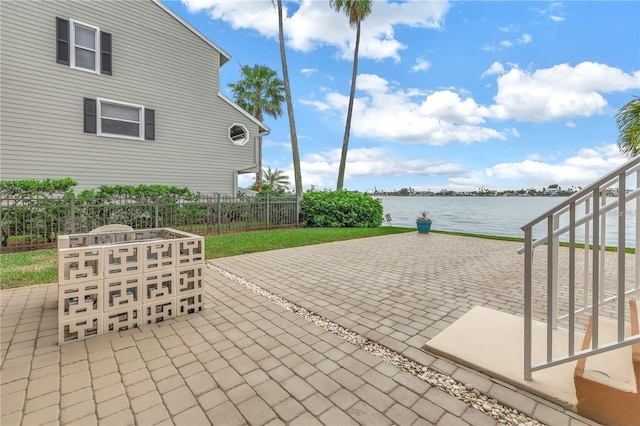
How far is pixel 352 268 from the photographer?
18.7 feet

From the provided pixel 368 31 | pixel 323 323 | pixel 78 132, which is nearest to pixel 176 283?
pixel 323 323

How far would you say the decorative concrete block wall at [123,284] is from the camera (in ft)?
8.93

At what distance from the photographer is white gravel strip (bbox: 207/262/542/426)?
6.01ft

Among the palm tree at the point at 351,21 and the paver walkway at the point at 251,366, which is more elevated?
the palm tree at the point at 351,21

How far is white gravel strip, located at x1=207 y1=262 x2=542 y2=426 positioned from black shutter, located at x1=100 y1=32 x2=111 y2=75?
455 inches

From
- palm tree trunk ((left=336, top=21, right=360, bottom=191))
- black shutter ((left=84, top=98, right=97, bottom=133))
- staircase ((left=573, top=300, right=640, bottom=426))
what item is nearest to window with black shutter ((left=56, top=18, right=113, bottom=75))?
black shutter ((left=84, top=98, right=97, bottom=133))

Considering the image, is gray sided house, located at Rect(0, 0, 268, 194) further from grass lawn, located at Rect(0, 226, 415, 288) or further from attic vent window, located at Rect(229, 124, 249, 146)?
grass lawn, located at Rect(0, 226, 415, 288)

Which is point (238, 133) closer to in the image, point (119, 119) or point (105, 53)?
point (119, 119)

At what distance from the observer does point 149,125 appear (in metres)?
10.9

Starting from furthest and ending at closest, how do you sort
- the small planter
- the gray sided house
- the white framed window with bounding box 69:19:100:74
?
the small planter
the white framed window with bounding box 69:19:100:74
the gray sided house

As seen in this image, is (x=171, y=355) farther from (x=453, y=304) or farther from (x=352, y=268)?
(x=352, y=268)

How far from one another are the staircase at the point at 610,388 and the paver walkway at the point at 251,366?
18 cm

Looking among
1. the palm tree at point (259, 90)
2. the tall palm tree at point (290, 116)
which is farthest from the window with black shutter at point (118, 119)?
the palm tree at point (259, 90)

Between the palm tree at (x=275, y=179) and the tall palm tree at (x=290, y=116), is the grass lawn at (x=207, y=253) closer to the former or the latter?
the tall palm tree at (x=290, y=116)
